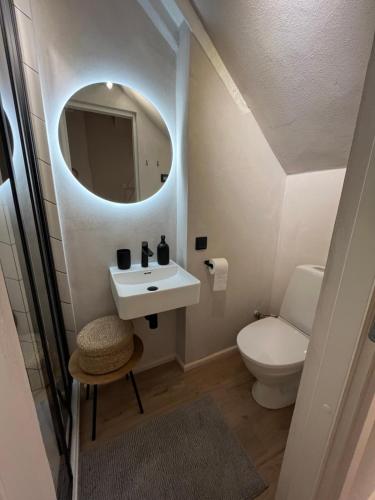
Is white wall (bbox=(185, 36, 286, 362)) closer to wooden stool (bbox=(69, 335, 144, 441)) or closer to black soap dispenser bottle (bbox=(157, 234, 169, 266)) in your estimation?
black soap dispenser bottle (bbox=(157, 234, 169, 266))

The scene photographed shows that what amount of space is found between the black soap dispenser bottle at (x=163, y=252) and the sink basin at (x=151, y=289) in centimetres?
4

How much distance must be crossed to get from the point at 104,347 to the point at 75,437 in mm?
565

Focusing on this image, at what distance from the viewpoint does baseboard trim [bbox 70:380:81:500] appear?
106 cm

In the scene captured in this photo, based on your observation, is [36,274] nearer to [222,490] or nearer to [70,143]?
[70,143]

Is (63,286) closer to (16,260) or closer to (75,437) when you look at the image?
(16,260)

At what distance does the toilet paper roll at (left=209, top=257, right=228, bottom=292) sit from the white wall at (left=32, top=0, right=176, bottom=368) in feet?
1.17

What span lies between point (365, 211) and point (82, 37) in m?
1.54

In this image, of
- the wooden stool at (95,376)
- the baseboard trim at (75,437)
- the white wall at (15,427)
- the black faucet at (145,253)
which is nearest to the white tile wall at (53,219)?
the black faucet at (145,253)

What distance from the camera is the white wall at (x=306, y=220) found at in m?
1.49

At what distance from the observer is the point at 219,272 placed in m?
1.57

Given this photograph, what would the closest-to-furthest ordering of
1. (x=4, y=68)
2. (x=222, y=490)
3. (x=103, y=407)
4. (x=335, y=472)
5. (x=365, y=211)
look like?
(x=365, y=211) < (x=335, y=472) < (x=4, y=68) < (x=222, y=490) < (x=103, y=407)

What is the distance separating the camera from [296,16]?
941 millimetres

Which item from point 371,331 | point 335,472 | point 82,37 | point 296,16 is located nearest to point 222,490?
point 335,472

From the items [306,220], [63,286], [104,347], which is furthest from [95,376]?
[306,220]
